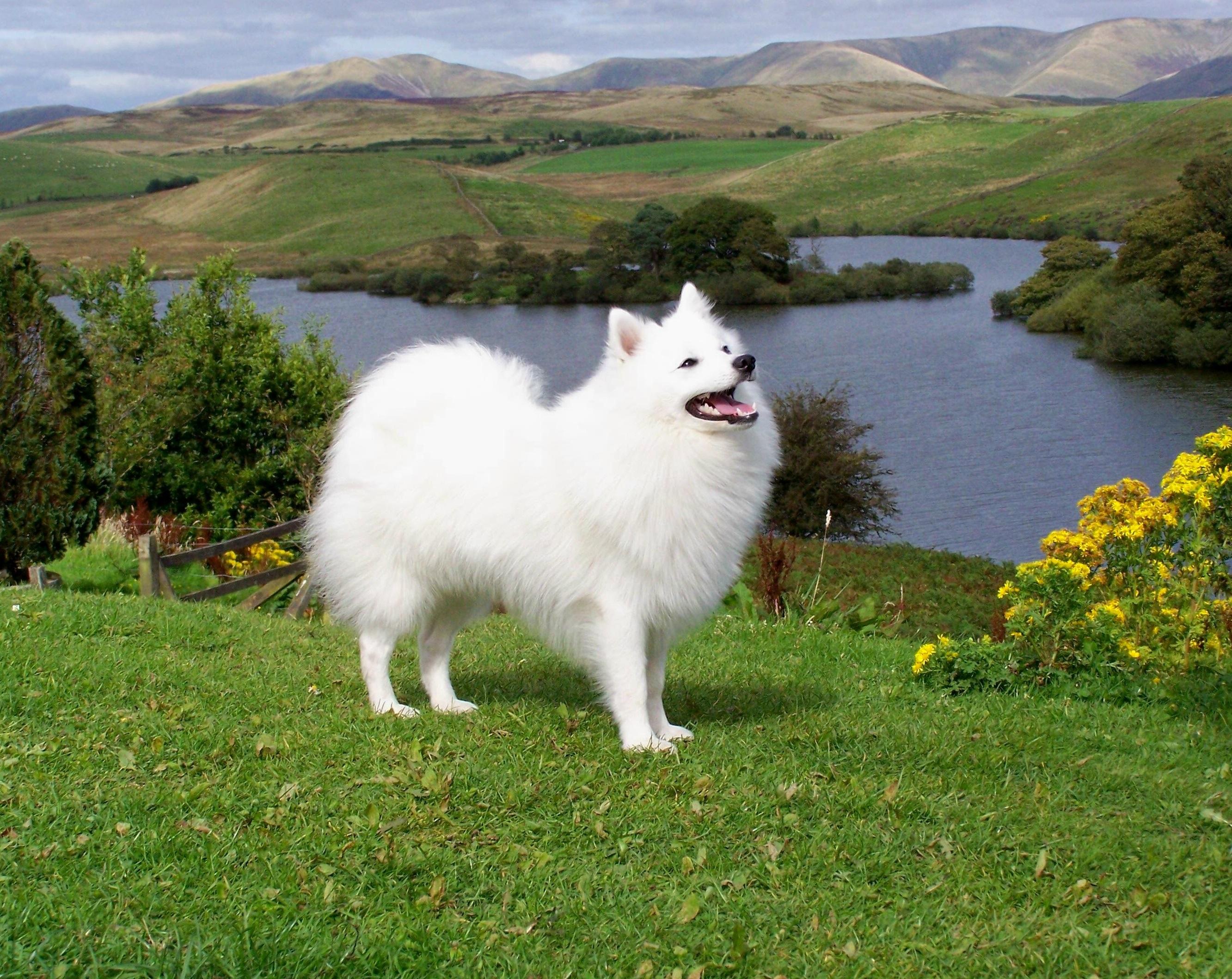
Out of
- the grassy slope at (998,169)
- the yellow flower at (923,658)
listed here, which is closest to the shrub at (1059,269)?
the grassy slope at (998,169)

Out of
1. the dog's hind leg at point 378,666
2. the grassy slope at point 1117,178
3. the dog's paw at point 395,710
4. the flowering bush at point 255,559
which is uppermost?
the grassy slope at point 1117,178

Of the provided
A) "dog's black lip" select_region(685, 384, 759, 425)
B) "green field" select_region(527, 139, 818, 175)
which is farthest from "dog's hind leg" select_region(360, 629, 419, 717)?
"green field" select_region(527, 139, 818, 175)

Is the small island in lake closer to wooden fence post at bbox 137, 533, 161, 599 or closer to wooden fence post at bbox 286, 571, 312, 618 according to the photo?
wooden fence post at bbox 286, 571, 312, 618

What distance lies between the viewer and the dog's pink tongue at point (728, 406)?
5273 mm

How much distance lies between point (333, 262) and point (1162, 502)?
98057mm

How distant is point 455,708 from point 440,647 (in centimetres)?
38

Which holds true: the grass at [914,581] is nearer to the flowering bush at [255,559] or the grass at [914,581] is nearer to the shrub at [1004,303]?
the flowering bush at [255,559]

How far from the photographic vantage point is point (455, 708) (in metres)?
6.43

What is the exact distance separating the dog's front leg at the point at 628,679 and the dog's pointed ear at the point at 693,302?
5.12ft

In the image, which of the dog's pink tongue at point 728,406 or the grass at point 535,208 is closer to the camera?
the dog's pink tongue at point 728,406

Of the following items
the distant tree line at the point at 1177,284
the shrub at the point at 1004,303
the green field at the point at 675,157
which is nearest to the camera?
the distant tree line at the point at 1177,284

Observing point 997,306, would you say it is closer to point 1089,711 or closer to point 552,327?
point 552,327

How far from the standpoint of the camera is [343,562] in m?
6.37

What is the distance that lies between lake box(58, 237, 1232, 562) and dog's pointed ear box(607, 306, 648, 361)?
30632mm
